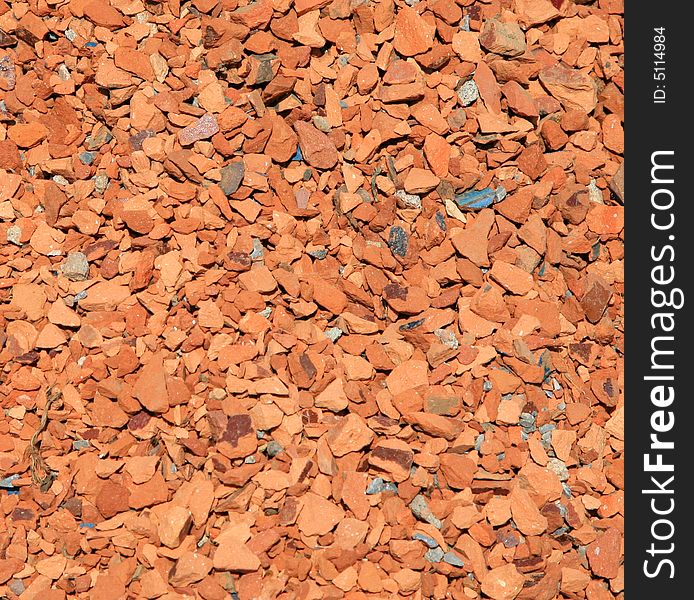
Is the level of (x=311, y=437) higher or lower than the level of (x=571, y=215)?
lower

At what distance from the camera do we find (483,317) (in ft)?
9.71

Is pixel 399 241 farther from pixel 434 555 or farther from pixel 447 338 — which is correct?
pixel 434 555

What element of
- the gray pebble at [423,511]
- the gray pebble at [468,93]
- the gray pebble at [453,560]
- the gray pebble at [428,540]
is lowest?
the gray pebble at [453,560]

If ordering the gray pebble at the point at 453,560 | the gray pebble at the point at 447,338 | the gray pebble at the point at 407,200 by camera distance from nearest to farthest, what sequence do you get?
the gray pebble at the point at 453,560 < the gray pebble at the point at 447,338 < the gray pebble at the point at 407,200

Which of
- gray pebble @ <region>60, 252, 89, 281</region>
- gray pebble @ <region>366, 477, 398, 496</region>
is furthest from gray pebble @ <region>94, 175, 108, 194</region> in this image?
gray pebble @ <region>366, 477, 398, 496</region>

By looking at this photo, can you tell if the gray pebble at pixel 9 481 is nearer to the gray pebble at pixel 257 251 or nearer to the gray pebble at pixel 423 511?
the gray pebble at pixel 257 251

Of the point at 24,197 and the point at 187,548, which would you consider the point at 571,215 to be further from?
the point at 24,197

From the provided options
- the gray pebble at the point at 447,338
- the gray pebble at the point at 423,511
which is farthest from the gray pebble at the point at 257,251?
the gray pebble at the point at 423,511

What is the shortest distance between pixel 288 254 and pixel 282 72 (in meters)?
0.70

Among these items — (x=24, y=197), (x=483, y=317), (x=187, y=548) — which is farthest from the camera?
(x=24, y=197)

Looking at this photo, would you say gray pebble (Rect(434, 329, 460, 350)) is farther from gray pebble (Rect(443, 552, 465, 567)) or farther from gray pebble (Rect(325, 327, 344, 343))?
gray pebble (Rect(443, 552, 465, 567))

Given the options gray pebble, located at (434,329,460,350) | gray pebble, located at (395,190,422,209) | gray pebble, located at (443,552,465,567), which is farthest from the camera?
gray pebble, located at (395,190,422,209)

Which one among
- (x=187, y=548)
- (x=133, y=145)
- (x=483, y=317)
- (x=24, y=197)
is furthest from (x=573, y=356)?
(x=24, y=197)

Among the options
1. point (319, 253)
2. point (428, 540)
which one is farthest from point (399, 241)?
point (428, 540)
